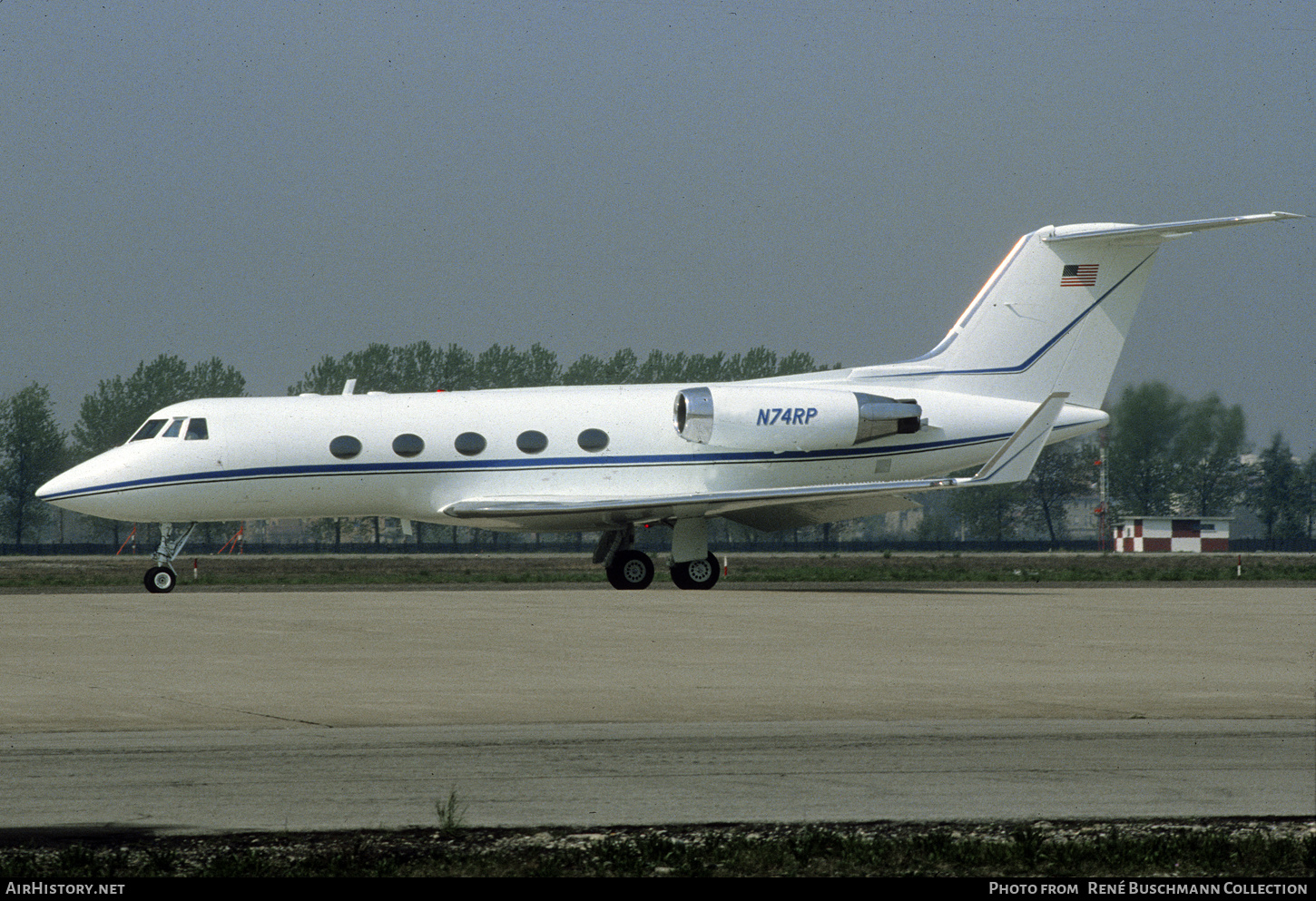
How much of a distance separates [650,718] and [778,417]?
17.5m

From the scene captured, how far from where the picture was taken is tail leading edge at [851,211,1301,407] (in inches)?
1136

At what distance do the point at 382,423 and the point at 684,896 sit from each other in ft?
73.4

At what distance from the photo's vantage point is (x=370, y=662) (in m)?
13.9

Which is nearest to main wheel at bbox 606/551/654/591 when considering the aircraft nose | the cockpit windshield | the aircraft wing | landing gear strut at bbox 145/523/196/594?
the aircraft wing

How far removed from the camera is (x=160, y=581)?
2639cm

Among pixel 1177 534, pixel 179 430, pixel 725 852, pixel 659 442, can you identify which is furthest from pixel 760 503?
pixel 1177 534

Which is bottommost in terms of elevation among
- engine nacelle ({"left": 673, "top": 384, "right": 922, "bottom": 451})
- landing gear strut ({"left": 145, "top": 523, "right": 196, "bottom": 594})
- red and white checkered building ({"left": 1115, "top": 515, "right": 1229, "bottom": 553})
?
red and white checkered building ({"left": 1115, "top": 515, "right": 1229, "bottom": 553})

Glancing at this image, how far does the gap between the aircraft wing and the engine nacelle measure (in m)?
0.98

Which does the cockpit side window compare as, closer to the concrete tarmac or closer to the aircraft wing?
the aircraft wing

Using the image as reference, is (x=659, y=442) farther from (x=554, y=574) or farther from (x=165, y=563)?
(x=165, y=563)

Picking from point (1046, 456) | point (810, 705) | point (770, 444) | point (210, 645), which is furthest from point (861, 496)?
point (1046, 456)

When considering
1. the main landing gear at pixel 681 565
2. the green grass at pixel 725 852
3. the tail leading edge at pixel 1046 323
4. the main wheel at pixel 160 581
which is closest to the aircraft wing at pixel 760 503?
the main landing gear at pixel 681 565

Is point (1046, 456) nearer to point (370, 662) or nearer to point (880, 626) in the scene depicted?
point (880, 626)

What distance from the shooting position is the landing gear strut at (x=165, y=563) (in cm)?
2633
